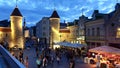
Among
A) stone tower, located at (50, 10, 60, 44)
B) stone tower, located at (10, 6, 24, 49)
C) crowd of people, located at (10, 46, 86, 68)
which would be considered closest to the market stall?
crowd of people, located at (10, 46, 86, 68)

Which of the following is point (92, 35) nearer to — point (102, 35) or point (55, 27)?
point (102, 35)

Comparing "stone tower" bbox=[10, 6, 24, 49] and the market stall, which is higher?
"stone tower" bbox=[10, 6, 24, 49]

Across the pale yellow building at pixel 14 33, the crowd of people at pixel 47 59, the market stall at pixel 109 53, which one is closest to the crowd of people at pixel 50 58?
the crowd of people at pixel 47 59

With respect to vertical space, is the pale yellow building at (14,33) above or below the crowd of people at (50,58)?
above

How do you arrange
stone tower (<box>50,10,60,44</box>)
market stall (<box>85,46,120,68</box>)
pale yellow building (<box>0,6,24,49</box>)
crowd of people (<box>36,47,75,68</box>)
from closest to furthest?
crowd of people (<box>36,47,75,68</box>) < market stall (<box>85,46,120,68</box>) < pale yellow building (<box>0,6,24,49</box>) < stone tower (<box>50,10,60,44</box>)

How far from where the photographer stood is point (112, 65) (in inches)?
1179

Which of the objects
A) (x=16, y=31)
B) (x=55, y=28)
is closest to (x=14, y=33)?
(x=16, y=31)

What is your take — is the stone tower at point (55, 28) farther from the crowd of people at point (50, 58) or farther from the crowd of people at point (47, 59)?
the crowd of people at point (47, 59)

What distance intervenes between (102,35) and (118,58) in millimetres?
11270

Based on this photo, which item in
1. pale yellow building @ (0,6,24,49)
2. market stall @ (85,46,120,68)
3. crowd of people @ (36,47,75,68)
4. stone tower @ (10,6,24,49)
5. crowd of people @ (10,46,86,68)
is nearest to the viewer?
crowd of people @ (36,47,75,68)

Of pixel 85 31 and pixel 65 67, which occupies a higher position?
pixel 85 31

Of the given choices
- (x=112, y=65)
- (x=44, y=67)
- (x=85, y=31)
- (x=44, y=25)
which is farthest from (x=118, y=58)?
(x=44, y=25)

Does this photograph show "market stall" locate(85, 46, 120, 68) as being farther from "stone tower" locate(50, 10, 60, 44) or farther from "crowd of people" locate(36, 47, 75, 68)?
"stone tower" locate(50, 10, 60, 44)

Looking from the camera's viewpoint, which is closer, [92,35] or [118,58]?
[118,58]
